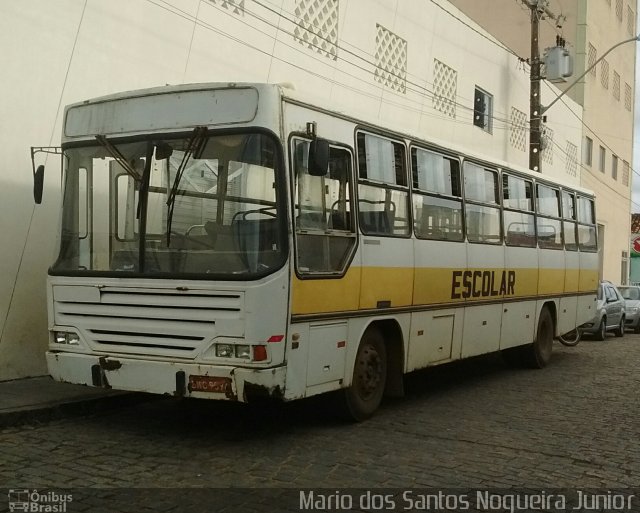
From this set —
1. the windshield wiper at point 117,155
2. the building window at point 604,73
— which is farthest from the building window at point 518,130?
the windshield wiper at point 117,155

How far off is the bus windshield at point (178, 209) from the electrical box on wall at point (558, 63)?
65.3 feet

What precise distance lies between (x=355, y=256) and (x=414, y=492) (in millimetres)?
2427

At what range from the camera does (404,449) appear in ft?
21.5

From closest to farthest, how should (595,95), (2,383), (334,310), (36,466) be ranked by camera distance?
(36,466), (334,310), (2,383), (595,95)

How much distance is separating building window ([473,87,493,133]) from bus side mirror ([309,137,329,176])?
1520 centimetres

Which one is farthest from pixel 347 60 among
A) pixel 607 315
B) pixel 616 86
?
pixel 616 86

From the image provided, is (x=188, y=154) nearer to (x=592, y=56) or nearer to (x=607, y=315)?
(x=607, y=315)

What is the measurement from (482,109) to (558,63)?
178 inches

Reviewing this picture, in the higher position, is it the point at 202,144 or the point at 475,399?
the point at 202,144

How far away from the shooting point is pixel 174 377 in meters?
6.20

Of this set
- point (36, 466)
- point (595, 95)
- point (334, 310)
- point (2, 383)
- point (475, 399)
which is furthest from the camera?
point (595, 95)

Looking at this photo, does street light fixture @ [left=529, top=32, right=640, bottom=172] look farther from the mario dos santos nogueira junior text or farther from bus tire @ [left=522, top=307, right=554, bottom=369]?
the mario dos santos nogueira junior text

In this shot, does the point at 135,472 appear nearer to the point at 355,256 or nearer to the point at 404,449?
the point at 404,449

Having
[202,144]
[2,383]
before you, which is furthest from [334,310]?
[2,383]
